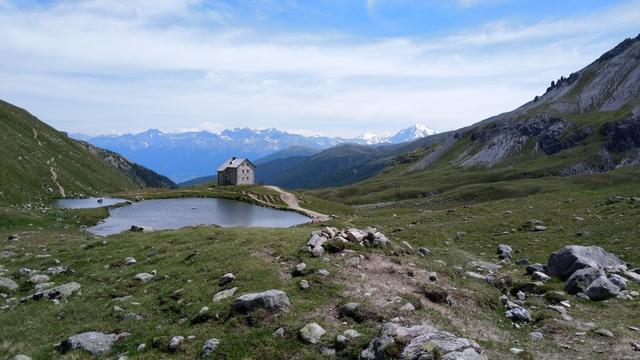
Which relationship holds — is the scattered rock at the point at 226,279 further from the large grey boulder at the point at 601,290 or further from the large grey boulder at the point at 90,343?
the large grey boulder at the point at 601,290

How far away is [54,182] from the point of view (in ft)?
355

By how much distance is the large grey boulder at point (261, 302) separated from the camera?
66.8ft

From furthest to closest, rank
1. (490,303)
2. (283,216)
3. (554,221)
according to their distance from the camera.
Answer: (283,216)
(554,221)
(490,303)

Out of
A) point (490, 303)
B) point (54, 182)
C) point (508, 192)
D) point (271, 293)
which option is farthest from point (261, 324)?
point (508, 192)

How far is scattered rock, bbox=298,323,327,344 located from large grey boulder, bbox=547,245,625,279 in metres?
16.6

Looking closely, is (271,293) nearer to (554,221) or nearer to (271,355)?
(271,355)

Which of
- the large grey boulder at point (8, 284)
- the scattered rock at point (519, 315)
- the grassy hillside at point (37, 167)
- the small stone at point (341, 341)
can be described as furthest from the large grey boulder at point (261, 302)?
the grassy hillside at point (37, 167)

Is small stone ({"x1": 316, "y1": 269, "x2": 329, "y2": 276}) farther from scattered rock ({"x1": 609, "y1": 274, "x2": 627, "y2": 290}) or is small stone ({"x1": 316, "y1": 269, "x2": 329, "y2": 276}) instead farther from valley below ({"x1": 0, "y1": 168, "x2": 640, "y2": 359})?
scattered rock ({"x1": 609, "y1": 274, "x2": 627, "y2": 290})

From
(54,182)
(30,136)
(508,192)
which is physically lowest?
(508,192)

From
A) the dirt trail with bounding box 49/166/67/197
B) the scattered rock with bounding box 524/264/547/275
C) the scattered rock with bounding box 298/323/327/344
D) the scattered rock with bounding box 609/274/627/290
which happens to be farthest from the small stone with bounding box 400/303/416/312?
the dirt trail with bounding box 49/166/67/197

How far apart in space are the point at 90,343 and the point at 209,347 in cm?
509

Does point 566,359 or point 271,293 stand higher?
point 271,293

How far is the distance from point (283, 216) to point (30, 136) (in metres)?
85.7

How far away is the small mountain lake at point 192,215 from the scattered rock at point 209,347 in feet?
155
